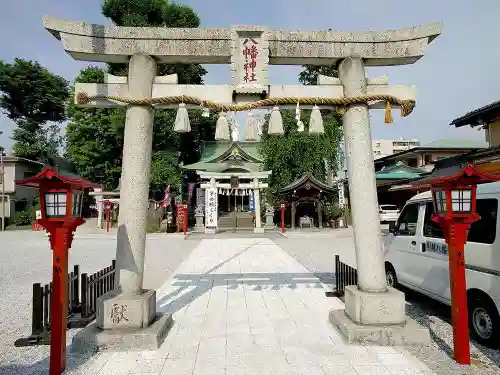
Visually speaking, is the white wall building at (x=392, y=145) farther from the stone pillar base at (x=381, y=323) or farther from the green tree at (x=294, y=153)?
the stone pillar base at (x=381, y=323)

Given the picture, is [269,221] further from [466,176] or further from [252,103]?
[466,176]

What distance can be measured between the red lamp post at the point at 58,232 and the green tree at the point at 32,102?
36409 mm

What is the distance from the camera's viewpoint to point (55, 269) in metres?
3.84

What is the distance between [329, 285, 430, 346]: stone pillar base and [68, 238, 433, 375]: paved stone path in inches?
6.1

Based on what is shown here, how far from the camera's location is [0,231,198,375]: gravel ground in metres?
4.48

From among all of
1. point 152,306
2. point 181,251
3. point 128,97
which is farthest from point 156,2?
point 152,306

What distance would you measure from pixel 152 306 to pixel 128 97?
3.21m

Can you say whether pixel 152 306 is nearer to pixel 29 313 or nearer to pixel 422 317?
pixel 29 313

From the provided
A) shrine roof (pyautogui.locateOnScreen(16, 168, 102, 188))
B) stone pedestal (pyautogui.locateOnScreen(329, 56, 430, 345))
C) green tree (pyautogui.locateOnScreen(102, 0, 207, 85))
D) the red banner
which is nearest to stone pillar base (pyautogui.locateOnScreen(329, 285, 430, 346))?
stone pedestal (pyautogui.locateOnScreen(329, 56, 430, 345))

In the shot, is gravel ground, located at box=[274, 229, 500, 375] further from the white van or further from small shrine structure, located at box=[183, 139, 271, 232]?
small shrine structure, located at box=[183, 139, 271, 232]

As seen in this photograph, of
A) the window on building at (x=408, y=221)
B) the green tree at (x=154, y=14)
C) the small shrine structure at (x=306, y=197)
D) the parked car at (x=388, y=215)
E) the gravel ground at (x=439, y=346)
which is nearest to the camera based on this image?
the gravel ground at (x=439, y=346)

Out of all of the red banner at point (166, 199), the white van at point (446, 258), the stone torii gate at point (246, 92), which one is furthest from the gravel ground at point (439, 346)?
the red banner at point (166, 199)

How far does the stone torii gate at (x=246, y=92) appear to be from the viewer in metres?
4.82

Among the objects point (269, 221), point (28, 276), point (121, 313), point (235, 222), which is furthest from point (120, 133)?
point (121, 313)
